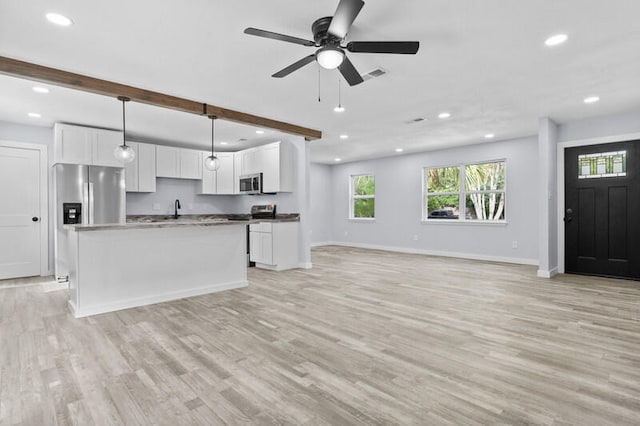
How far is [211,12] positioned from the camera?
236 centimetres

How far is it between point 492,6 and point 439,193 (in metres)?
5.79

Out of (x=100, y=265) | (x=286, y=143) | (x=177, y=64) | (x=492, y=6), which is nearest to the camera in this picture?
(x=492, y=6)

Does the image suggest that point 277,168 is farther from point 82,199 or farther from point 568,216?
point 568,216

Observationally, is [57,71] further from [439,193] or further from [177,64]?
[439,193]

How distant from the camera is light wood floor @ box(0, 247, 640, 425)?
1771mm

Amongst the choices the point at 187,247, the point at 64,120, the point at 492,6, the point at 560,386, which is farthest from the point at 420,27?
the point at 64,120

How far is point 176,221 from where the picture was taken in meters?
5.45

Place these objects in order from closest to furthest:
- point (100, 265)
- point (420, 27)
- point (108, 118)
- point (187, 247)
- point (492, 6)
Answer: point (492, 6), point (420, 27), point (100, 265), point (187, 247), point (108, 118)

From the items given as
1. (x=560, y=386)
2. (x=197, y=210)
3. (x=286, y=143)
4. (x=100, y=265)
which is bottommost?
(x=560, y=386)

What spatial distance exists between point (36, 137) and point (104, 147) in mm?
1115

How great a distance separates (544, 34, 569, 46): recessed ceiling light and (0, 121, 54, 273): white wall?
276 inches

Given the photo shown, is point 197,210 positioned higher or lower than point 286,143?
lower

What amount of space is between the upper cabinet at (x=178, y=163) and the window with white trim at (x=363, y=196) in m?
4.56

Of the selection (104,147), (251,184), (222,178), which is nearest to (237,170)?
(222,178)
